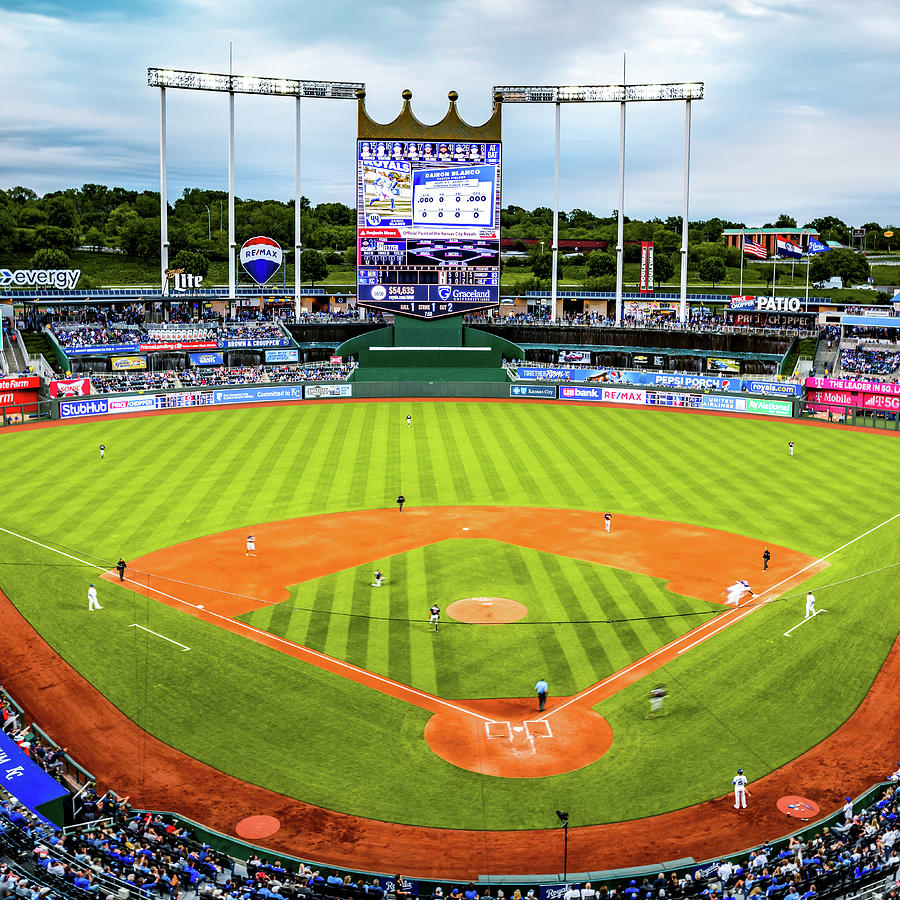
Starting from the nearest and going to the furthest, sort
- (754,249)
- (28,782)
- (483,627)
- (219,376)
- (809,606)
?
(28,782) → (483,627) → (809,606) → (219,376) → (754,249)

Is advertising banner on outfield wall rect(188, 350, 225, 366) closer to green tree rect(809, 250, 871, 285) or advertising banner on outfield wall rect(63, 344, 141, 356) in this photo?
advertising banner on outfield wall rect(63, 344, 141, 356)

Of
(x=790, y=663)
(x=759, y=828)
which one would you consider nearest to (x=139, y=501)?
(x=790, y=663)

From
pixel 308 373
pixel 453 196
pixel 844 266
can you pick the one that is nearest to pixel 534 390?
pixel 453 196

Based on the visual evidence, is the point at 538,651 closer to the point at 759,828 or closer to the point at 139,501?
the point at 759,828

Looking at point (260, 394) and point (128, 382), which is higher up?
point (128, 382)

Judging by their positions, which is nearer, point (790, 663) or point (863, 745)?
point (863, 745)

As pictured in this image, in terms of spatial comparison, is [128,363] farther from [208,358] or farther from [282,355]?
[282,355]

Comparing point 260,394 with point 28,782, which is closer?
point 28,782

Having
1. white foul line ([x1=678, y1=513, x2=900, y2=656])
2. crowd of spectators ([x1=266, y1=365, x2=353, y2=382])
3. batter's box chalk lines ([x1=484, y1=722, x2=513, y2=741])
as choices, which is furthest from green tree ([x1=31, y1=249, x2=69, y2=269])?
batter's box chalk lines ([x1=484, y1=722, x2=513, y2=741])
